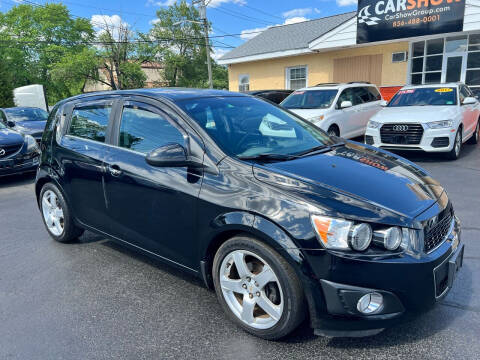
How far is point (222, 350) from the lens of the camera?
8.14ft

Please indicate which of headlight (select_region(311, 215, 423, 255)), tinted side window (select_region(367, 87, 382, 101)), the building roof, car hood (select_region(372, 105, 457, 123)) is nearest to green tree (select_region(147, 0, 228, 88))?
the building roof

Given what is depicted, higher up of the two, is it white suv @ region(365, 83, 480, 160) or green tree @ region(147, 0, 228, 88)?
Result: green tree @ region(147, 0, 228, 88)

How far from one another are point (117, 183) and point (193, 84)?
1941 inches

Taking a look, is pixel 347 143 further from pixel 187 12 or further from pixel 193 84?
pixel 187 12

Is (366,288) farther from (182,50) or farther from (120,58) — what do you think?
(182,50)

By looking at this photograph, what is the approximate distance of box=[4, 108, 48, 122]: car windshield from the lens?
12672 millimetres

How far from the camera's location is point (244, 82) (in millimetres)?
21203

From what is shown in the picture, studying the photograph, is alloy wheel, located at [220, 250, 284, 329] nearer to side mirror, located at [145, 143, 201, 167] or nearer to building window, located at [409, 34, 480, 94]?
side mirror, located at [145, 143, 201, 167]

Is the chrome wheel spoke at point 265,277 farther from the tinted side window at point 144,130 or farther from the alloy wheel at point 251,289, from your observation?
the tinted side window at point 144,130

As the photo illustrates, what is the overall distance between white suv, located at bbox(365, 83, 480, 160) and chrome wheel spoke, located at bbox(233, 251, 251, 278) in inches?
251

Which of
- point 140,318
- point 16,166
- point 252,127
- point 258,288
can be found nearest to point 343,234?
point 258,288

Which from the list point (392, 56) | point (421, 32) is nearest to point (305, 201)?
point (421, 32)

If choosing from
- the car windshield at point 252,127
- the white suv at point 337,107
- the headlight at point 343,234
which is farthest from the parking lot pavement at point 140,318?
the white suv at point 337,107

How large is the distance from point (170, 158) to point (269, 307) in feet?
3.97
